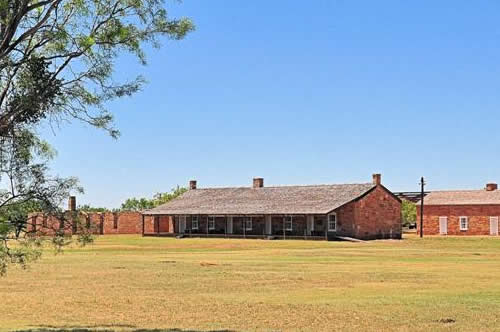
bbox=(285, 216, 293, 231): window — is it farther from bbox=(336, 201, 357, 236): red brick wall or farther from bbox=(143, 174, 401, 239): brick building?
bbox=(336, 201, 357, 236): red brick wall

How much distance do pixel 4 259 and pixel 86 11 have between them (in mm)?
4605

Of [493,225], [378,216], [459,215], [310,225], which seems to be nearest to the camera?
[310,225]

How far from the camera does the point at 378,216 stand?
7931 centimetres

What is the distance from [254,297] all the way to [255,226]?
193 feet

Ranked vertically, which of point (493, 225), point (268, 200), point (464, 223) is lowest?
point (493, 225)

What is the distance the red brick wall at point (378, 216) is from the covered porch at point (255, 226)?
2.67 metres

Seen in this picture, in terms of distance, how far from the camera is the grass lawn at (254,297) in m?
17.9

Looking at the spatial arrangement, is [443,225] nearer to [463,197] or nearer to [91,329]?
[463,197]

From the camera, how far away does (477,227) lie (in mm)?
84625

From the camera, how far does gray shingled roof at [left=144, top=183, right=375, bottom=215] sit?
253 feet

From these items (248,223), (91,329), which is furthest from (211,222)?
(91,329)

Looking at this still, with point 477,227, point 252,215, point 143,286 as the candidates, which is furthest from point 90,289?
point 477,227

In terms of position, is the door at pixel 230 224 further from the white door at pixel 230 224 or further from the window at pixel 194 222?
the window at pixel 194 222

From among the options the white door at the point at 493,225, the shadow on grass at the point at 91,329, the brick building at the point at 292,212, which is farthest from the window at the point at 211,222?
the shadow on grass at the point at 91,329
